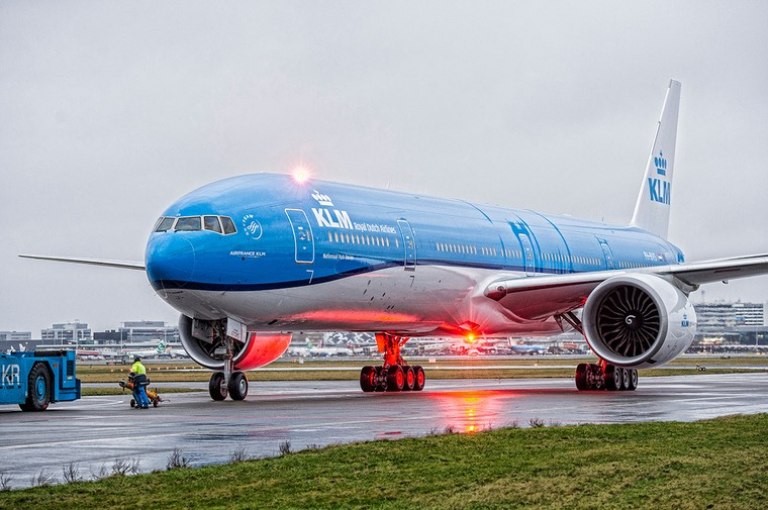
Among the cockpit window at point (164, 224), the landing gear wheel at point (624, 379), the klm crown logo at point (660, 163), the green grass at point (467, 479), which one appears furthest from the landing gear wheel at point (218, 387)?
the klm crown logo at point (660, 163)

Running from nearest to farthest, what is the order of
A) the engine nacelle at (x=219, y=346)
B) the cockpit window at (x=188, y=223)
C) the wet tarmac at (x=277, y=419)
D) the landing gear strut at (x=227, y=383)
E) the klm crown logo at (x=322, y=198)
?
the wet tarmac at (x=277, y=419) → the cockpit window at (x=188, y=223) → the landing gear strut at (x=227, y=383) → the engine nacelle at (x=219, y=346) → the klm crown logo at (x=322, y=198)

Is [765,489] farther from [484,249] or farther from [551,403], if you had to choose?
[484,249]

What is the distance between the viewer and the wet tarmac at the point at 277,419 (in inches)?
560

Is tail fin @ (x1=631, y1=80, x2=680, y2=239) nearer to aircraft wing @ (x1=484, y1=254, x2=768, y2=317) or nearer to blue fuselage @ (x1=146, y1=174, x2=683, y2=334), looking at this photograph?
blue fuselage @ (x1=146, y1=174, x2=683, y2=334)

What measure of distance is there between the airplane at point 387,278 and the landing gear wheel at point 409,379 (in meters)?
0.04

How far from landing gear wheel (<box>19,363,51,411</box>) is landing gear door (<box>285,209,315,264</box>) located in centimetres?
624

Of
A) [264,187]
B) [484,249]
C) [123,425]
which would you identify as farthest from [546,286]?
[123,425]

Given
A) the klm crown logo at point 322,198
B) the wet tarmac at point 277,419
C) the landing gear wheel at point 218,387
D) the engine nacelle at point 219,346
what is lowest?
the wet tarmac at point 277,419

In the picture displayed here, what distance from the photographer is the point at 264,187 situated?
25656mm

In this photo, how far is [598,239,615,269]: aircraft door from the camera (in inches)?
1488

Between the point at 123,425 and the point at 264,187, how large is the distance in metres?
8.02

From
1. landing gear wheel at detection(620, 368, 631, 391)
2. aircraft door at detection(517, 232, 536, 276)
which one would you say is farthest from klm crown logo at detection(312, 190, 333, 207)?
landing gear wheel at detection(620, 368, 631, 391)

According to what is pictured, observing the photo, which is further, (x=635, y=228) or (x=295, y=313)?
(x=635, y=228)

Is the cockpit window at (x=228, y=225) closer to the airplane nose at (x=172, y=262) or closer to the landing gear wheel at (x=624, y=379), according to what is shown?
the airplane nose at (x=172, y=262)
